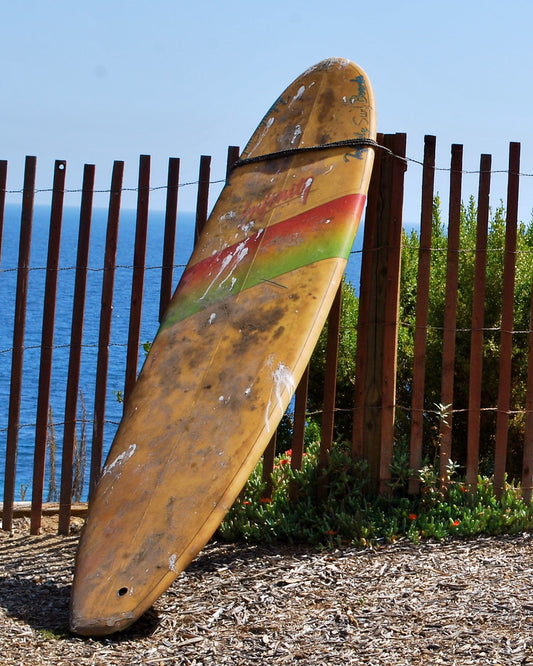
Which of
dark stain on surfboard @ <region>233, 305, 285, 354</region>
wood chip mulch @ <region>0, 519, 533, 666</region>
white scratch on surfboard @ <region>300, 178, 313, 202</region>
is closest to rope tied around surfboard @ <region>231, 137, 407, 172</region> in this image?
white scratch on surfboard @ <region>300, 178, 313, 202</region>

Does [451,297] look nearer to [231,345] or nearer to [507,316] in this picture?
[507,316]

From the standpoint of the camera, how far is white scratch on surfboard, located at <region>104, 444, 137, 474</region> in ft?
12.6

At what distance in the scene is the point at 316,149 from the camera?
4891mm

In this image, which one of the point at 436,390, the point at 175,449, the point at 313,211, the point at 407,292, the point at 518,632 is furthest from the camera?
the point at 407,292

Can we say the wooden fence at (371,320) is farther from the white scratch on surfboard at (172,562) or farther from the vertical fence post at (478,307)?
the white scratch on surfboard at (172,562)

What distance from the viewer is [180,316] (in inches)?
173

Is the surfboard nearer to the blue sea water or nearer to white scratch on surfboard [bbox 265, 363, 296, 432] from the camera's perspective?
white scratch on surfboard [bbox 265, 363, 296, 432]

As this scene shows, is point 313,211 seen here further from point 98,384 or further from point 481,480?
point 481,480

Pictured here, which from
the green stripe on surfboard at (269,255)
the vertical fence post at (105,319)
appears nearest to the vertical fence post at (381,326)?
the green stripe on surfboard at (269,255)

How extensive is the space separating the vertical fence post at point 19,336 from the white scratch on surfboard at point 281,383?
5.54 ft

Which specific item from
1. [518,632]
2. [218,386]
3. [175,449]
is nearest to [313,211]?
[218,386]

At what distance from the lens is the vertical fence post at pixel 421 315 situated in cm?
499

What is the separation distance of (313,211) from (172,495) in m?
1.74

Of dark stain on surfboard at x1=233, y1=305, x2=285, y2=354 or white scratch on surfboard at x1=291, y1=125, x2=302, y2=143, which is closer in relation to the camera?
dark stain on surfboard at x1=233, y1=305, x2=285, y2=354
